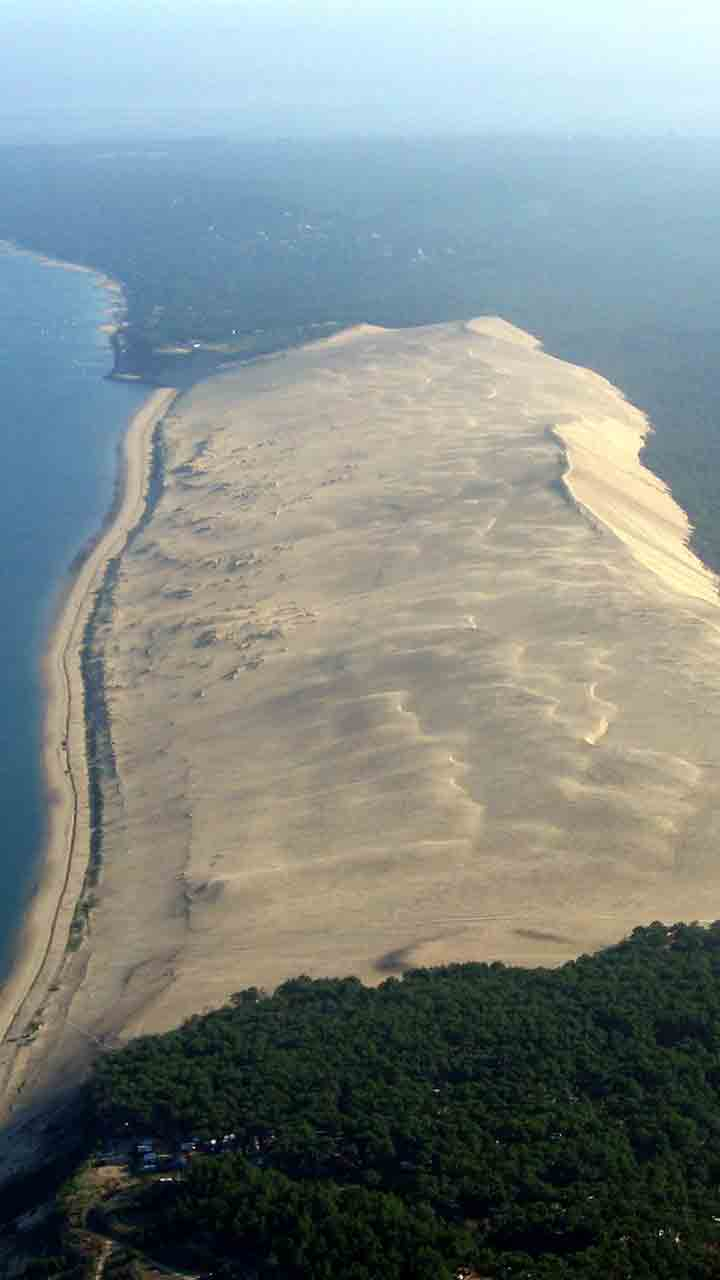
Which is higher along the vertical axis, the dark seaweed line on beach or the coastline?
the coastline

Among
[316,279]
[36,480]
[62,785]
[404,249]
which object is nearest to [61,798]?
[62,785]

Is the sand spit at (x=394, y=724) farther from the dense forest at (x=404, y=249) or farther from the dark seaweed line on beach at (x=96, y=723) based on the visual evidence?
the dense forest at (x=404, y=249)

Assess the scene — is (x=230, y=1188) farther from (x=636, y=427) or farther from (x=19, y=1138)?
(x=636, y=427)

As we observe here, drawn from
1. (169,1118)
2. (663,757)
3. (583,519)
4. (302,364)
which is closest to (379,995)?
(169,1118)

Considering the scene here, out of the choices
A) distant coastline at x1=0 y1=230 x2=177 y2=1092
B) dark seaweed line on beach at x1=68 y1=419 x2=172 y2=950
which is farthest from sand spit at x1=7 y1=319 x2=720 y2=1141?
distant coastline at x1=0 y1=230 x2=177 y2=1092

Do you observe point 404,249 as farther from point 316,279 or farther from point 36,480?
point 36,480

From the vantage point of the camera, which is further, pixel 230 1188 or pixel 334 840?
pixel 334 840

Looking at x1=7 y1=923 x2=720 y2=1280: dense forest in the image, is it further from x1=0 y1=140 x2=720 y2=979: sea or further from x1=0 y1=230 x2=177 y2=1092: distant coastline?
x1=0 y1=140 x2=720 y2=979: sea
